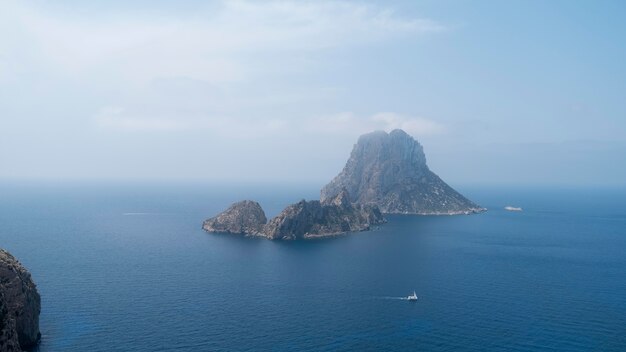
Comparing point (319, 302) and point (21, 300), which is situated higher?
point (21, 300)

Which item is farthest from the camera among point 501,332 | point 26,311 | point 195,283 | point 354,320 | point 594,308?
point 195,283

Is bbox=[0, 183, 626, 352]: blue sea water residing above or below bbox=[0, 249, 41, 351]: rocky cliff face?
below

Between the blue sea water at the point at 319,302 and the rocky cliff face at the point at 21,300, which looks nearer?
the rocky cliff face at the point at 21,300

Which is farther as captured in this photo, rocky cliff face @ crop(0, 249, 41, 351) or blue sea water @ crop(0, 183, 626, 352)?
blue sea water @ crop(0, 183, 626, 352)

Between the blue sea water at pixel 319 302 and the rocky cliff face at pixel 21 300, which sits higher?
the rocky cliff face at pixel 21 300

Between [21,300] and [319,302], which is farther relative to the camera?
[319,302]

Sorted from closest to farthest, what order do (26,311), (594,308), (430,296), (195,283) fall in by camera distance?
(26,311), (594,308), (430,296), (195,283)

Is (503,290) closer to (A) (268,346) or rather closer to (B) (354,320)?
(B) (354,320)

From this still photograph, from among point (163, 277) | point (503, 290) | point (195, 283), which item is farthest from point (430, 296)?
point (163, 277)

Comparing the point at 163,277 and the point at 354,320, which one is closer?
the point at 354,320

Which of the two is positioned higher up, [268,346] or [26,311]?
[26,311]
